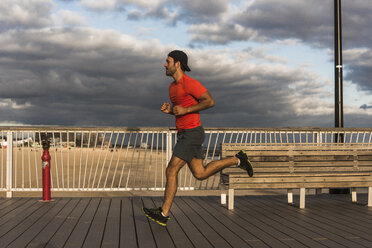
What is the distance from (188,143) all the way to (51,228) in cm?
194

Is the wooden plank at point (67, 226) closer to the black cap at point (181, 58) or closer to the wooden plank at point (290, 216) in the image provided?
the black cap at point (181, 58)

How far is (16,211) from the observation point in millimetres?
6422

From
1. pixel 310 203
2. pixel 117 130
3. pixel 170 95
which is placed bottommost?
pixel 310 203

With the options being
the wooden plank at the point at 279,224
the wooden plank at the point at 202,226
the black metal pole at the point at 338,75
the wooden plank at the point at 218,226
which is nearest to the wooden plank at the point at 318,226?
the wooden plank at the point at 279,224

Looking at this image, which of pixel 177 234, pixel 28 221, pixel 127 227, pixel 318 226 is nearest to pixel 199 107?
pixel 177 234

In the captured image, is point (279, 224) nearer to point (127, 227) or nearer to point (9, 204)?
point (127, 227)

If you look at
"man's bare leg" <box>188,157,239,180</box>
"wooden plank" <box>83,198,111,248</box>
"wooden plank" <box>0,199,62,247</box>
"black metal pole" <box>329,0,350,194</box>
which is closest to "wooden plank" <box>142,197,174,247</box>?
"wooden plank" <box>83,198,111,248</box>

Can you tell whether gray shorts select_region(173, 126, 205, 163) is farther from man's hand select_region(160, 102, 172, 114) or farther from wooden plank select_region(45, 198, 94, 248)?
wooden plank select_region(45, 198, 94, 248)

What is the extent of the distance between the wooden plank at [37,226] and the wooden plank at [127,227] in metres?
0.96

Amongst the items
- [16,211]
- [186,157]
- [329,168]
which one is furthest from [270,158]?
[16,211]

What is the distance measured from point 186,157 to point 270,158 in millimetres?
2217

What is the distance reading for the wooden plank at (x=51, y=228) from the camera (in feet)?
14.6

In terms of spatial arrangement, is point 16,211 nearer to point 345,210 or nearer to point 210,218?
point 210,218

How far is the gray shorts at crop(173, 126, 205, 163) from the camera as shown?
204 inches
